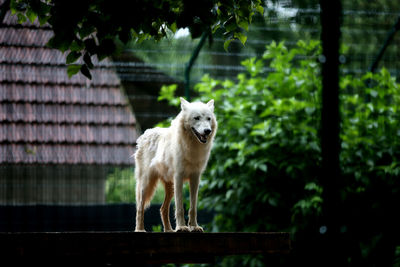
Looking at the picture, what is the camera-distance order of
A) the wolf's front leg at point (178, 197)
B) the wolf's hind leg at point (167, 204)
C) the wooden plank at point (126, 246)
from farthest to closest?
the wolf's hind leg at point (167, 204), the wolf's front leg at point (178, 197), the wooden plank at point (126, 246)

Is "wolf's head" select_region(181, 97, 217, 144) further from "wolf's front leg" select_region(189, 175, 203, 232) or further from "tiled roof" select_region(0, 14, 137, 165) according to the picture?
"tiled roof" select_region(0, 14, 137, 165)

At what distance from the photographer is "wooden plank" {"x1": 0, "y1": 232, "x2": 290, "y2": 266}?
1811 mm

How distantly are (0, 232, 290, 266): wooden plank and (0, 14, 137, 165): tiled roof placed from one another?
135 inches

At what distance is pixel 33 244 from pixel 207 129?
99cm

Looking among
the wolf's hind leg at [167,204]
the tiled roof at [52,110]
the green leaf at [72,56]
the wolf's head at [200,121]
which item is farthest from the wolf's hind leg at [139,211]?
the tiled roof at [52,110]

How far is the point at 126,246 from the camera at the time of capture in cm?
193

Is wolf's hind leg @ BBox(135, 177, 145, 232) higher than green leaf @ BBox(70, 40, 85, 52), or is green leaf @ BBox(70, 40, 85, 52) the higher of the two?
green leaf @ BBox(70, 40, 85, 52)

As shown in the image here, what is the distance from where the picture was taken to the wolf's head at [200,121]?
2.47m

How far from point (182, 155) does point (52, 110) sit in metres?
3.41

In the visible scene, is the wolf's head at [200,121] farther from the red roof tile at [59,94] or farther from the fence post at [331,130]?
the red roof tile at [59,94]

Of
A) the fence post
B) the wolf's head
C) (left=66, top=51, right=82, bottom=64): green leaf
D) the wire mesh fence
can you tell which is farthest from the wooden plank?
the wire mesh fence

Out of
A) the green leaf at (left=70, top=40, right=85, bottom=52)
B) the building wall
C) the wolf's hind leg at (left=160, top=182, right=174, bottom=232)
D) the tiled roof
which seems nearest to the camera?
the green leaf at (left=70, top=40, right=85, bottom=52)

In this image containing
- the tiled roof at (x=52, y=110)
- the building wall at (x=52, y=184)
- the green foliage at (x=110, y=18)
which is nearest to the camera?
the green foliage at (x=110, y=18)

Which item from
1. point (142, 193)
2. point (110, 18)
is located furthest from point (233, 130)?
point (110, 18)
